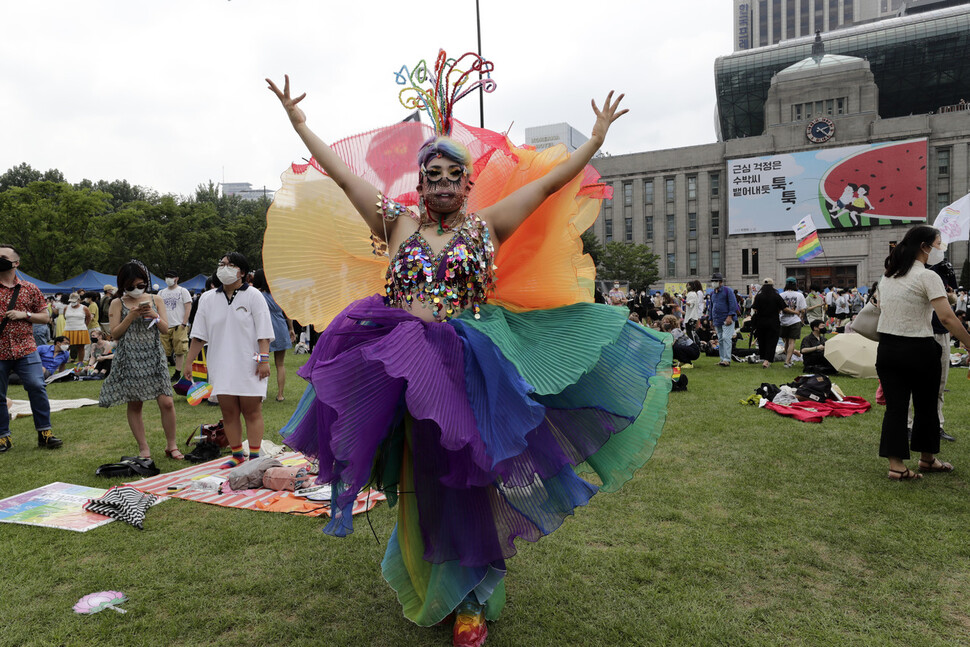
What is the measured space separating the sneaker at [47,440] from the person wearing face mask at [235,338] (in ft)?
8.43

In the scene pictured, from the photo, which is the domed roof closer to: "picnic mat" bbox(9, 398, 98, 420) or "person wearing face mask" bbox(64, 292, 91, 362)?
"person wearing face mask" bbox(64, 292, 91, 362)

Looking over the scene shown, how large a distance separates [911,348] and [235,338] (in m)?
5.90

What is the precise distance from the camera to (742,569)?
3375 millimetres

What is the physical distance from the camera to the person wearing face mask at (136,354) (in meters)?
5.56

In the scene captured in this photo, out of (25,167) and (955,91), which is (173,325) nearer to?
(25,167)

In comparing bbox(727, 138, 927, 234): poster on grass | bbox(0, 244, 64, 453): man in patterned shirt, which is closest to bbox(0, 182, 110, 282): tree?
bbox(0, 244, 64, 453): man in patterned shirt

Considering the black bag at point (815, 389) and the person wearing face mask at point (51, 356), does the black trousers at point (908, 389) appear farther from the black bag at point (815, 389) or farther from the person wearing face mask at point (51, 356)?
the person wearing face mask at point (51, 356)

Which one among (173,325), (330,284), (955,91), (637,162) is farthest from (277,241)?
(955,91)

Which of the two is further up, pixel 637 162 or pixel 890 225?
pixel 637 162

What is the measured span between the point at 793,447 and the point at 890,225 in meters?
53.5

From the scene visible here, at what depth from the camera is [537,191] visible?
2.85 metres

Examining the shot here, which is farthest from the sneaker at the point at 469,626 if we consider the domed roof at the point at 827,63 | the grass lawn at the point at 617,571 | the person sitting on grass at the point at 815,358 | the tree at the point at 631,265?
the domed roof at the point at 827,63

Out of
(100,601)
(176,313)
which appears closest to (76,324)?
(176,313)

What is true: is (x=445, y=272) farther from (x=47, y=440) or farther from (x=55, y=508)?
(x=47, y=440)
